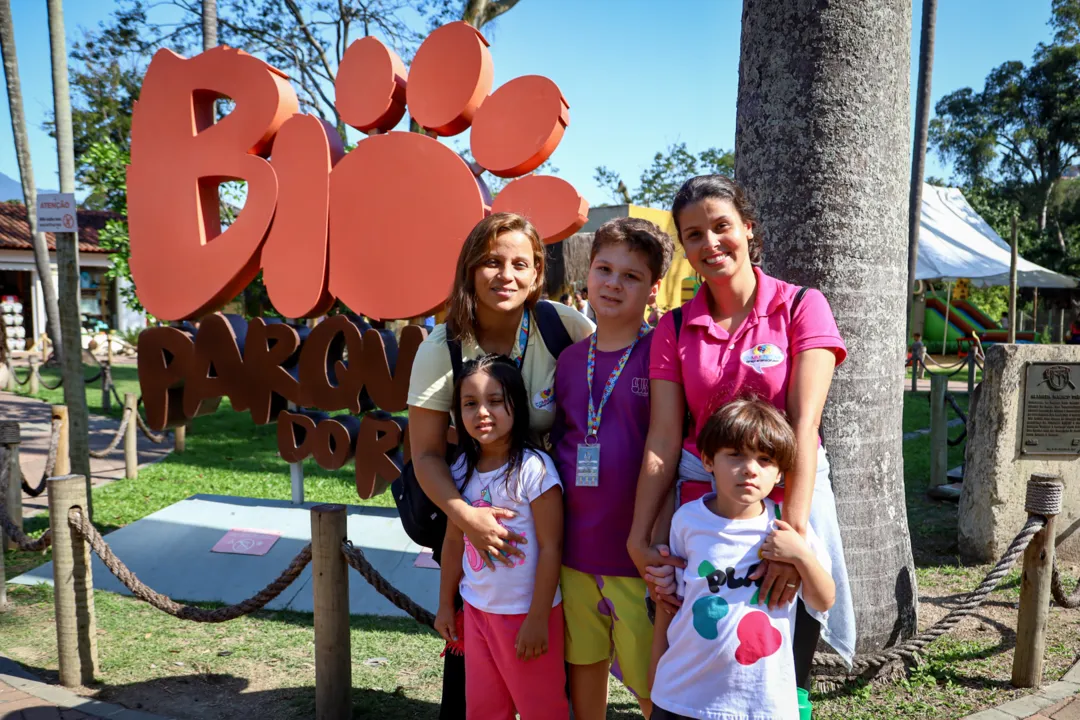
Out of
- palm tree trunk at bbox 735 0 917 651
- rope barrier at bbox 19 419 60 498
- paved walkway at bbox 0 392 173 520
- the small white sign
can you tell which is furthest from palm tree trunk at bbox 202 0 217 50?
palm tree trunk at bbox 735 0 917 651

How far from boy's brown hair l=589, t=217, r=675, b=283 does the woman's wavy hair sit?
29 centimetres

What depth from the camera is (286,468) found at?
8.80m

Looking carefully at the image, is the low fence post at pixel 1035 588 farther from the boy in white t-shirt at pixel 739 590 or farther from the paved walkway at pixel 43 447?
the paved walkway at pixel 43 447

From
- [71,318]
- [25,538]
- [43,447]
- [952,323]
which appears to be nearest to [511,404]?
[25,538]

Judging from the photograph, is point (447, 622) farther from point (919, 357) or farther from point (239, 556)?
point (919, 357)

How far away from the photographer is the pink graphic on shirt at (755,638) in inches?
71.6

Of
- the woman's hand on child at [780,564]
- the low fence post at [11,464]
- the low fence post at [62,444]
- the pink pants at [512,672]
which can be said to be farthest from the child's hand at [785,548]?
the low fence post at [62,444]

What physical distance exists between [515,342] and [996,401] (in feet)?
13.1

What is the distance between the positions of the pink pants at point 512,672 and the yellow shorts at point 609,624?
0.05 meters

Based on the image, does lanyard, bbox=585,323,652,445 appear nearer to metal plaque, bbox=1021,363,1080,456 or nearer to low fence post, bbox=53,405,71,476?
metal plaque, bbox=1021,363,1080,456

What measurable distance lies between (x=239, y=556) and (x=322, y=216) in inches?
96.9

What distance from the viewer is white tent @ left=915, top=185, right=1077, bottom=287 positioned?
17453 mm

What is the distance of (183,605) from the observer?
3488 mm

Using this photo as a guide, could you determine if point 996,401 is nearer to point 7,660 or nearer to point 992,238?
point 7,660
